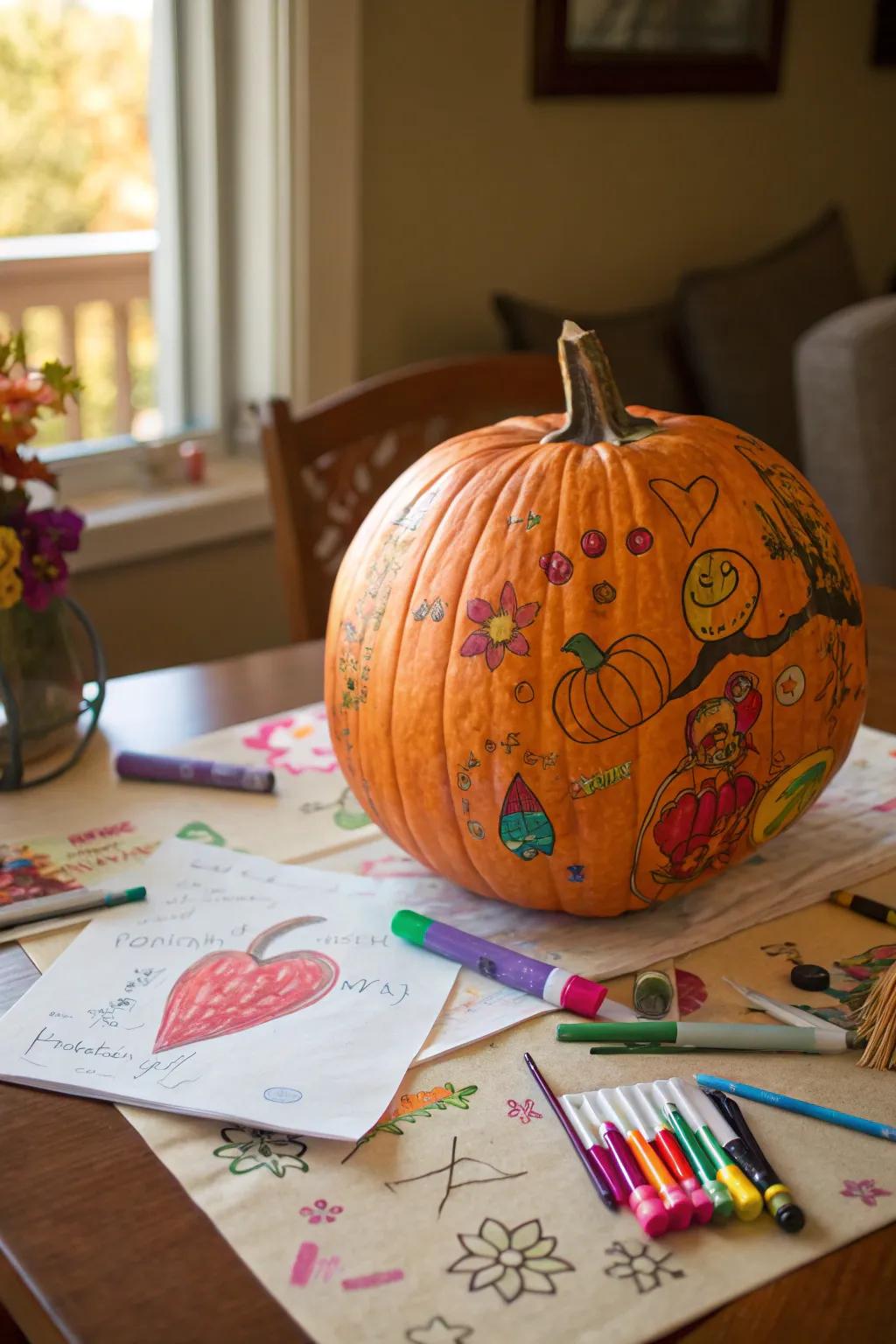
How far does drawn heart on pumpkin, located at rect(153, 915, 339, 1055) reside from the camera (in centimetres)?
73

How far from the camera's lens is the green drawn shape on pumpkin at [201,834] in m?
0.94

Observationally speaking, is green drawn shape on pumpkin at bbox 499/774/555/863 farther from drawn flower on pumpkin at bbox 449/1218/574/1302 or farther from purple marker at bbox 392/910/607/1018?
drawn flower on pumpkin at bbox 449/1218/574/1302

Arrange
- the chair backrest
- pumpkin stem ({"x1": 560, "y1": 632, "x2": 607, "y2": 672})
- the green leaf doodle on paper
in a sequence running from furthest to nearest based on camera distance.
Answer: the chair backrest < pumpkin stem ({"x1": 560, "y1": 632, "x2": 607, "y2": 672}) < the green leaf doodle on paper

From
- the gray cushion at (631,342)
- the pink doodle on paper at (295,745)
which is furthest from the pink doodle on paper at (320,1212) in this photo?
the gray cushion at (631,342)

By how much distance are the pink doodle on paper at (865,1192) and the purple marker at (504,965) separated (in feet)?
0.56

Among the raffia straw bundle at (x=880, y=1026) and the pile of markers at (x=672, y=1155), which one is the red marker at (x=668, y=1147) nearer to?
the pile of markers at (x=672, y=1155)

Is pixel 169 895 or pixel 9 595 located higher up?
pixel 9 595

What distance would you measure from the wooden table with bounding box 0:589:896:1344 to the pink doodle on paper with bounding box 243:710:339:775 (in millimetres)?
408

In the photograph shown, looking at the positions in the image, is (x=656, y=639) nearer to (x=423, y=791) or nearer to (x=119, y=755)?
(x=423, y=791)

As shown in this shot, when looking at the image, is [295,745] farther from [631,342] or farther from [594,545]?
[631,342]

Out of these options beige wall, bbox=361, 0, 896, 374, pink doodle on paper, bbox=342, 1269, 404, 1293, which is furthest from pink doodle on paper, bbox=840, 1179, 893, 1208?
beige wall, bbox=361, 0, 896, 374

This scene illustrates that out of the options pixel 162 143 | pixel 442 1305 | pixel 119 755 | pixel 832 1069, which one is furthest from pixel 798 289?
pixel 442 1305

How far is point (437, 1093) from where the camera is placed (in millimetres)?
680

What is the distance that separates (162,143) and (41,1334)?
1944 millimetres
